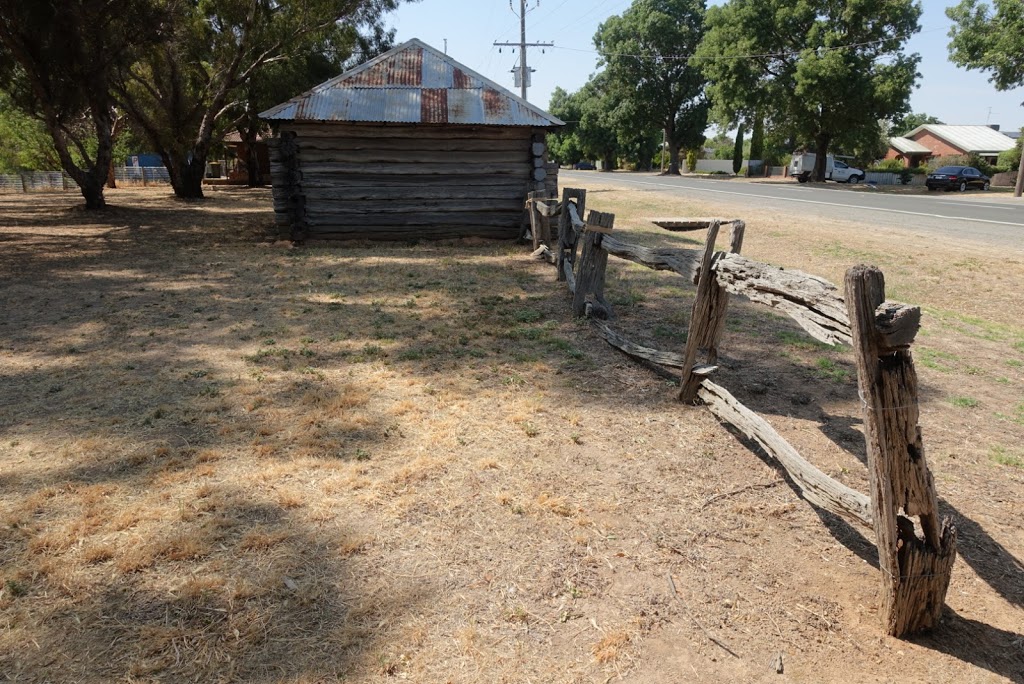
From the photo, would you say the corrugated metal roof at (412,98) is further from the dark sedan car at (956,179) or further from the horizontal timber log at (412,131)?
the dark sedan car at (956,179)

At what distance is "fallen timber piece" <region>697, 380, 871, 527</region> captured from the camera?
10.4 ft

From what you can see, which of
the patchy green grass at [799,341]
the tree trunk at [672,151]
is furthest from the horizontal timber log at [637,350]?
the tree trunk at [672,151]

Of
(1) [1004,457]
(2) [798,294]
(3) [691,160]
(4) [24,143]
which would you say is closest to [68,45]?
(2) [798,294]

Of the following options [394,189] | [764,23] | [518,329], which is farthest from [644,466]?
[764,23]

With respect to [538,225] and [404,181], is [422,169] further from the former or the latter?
[538,225]

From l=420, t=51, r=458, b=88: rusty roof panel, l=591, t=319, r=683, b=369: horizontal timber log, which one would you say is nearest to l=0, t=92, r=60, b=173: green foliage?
l=420, t=51, r=458, b=88: rusty roof panel

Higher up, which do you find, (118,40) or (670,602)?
(118,40)

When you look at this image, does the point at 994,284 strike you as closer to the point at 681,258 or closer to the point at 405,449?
the point at 681,258

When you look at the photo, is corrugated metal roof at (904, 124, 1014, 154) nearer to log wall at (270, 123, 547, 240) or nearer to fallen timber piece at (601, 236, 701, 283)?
log wall at (270, 123, 547, 240)

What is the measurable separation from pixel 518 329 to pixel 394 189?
24.5ft

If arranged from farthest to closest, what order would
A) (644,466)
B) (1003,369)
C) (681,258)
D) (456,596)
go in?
1. (1003,369)
2. (681,258)
3. (644,466)
4. (456,596)

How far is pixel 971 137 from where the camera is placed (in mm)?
66938

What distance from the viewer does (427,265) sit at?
1142 cm

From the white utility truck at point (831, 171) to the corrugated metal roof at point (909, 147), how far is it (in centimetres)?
2756
